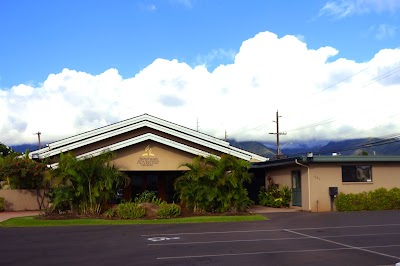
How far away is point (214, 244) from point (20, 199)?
19.0 m

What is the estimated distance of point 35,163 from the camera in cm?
2894

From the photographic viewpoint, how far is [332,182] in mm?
27391

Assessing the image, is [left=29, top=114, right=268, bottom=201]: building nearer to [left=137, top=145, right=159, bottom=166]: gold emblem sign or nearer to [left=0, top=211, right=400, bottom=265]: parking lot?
[left=137, top=145, right=159, bottom=166]: gold emblem sign

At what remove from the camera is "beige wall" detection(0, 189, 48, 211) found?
29.0 meters

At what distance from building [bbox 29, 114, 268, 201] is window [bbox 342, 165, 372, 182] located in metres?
4.75

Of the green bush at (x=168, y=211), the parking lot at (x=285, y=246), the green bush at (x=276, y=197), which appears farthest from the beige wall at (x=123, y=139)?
the parking lot at (x=285, y=246)

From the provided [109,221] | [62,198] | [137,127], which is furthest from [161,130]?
[109,221]

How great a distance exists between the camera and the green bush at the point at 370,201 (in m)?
26.9

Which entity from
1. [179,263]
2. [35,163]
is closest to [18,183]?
[35,163]

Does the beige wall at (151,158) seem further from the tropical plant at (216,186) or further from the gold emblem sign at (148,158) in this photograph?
the tropical plant at (216,186)

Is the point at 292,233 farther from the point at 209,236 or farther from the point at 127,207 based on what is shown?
the point at 127,207

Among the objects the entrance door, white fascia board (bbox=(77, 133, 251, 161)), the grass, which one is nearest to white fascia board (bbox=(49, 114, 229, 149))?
white fascia board (bbox=(77, 133, 251, 161))

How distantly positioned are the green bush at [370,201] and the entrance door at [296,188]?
2556 mm

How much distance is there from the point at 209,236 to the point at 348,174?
47.2 ft
